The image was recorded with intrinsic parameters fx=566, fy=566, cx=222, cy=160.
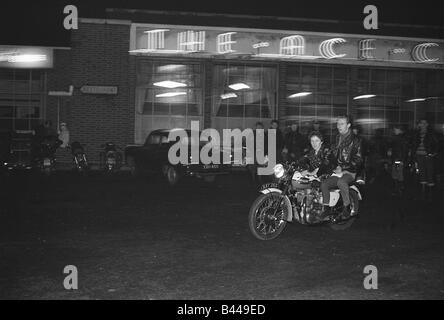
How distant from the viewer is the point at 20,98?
21797 millimetres

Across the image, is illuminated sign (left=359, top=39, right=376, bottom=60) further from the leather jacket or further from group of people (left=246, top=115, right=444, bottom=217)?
the leather jacket

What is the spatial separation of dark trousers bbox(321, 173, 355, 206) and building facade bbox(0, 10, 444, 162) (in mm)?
13539

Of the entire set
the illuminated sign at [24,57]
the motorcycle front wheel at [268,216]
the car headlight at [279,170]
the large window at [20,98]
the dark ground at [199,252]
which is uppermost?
the illuminated sign at [24,57]

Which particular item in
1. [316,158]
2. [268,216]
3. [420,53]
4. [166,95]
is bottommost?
[268,216]

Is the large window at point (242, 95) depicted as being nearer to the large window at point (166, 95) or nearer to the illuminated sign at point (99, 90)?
the large window at point (166, 95)

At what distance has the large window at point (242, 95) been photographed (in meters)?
22.6

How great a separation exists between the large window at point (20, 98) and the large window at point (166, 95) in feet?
12.6

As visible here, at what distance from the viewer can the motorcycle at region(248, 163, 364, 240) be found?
823cm

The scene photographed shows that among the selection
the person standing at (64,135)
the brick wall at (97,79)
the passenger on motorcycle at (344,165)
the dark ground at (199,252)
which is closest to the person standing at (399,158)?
the dark ground at (199,252)

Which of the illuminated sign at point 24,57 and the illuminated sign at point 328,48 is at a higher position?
the illuminated sign at point 328,48

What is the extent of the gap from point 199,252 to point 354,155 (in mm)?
2919

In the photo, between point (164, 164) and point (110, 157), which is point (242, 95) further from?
point (164, 164)

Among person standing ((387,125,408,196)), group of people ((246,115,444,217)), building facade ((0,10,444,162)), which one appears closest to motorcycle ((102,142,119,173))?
building facade ((0,10,444,162))

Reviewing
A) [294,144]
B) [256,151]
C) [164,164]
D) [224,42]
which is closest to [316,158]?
[294,144]
